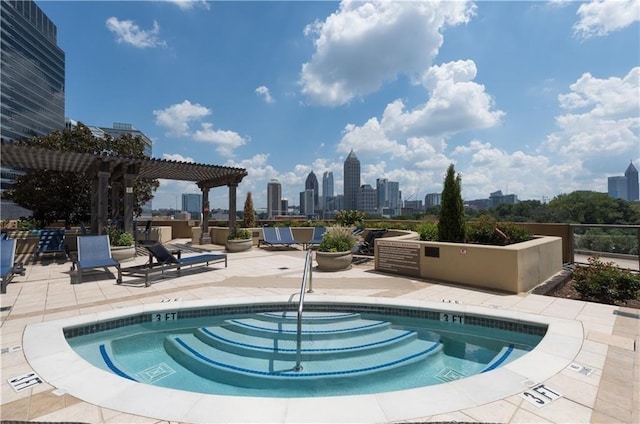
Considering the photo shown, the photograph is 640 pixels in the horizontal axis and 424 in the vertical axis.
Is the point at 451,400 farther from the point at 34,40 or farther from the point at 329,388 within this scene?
the point at 34,40

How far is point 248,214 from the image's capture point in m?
19.9

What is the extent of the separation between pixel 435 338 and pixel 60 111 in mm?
137418

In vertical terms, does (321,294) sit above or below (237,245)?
below

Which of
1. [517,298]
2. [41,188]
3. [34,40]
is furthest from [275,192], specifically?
[34,40]

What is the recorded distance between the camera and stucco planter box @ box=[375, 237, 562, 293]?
6.38m

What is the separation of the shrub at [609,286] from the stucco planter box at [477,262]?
3.13 ft

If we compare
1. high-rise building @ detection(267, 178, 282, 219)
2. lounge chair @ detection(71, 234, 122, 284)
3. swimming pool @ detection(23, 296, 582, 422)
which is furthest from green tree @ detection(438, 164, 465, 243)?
high-rise building @ detection(267, 178, 282, 219)

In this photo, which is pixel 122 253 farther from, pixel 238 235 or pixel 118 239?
pixel 238 235

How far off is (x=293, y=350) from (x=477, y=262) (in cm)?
479

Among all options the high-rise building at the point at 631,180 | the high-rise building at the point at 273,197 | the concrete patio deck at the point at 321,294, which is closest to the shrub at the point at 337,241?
the concrete patio deck at the point at 321,294

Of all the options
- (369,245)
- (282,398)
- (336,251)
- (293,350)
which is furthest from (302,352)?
(369,245)

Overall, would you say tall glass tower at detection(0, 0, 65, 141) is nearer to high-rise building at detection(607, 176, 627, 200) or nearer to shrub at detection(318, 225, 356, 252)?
shrub at detection(318, 225, 356, 252)

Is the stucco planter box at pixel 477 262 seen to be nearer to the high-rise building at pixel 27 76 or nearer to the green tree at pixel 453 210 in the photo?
the green tree at pixel 453 210

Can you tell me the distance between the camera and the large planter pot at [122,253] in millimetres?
9953
